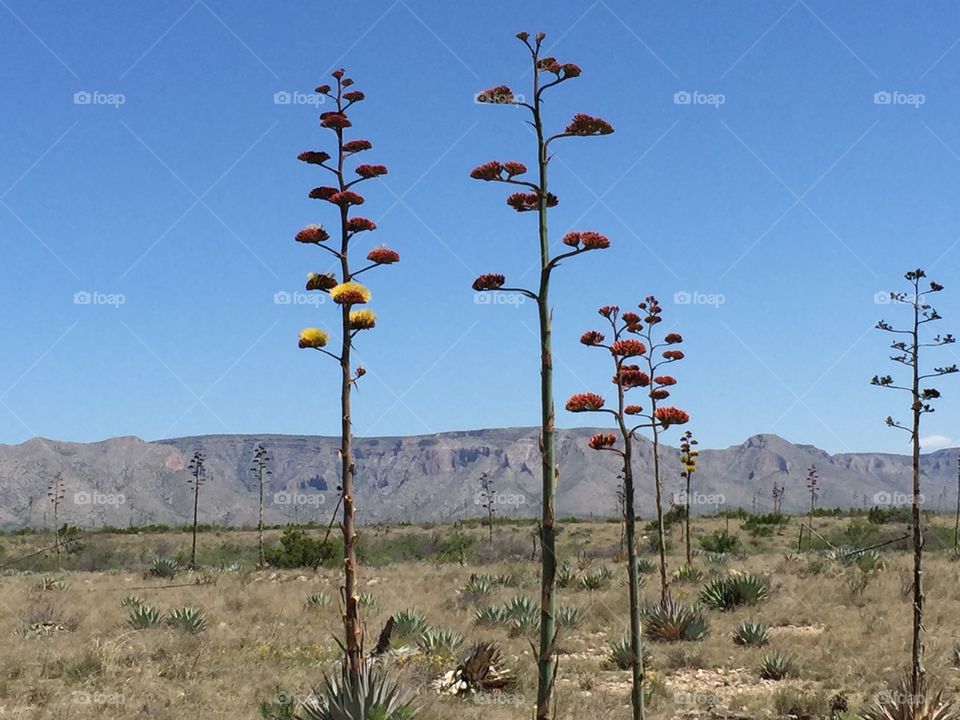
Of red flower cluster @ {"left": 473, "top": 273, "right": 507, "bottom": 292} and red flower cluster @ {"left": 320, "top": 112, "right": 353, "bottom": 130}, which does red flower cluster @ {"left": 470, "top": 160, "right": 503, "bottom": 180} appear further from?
red flower cluster @ {"left": 320, "top": 112, "right": 353, "bottom": 130}

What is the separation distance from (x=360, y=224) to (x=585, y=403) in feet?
7.94

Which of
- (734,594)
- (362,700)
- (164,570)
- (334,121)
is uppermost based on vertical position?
(334,121)

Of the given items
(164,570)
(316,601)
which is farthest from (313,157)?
(164,570)

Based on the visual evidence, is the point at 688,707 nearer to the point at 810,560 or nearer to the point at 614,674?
the point at 614,674

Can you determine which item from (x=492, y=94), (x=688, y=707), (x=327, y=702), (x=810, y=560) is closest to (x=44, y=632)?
(x=327, y=702)

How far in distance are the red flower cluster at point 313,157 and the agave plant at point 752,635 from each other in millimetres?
9572

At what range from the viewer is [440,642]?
1183 centimetres

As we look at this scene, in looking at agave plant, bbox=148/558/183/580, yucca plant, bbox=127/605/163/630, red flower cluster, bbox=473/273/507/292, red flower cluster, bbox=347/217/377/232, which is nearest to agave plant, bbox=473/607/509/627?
yucca plant, bbox=127/605/163/630

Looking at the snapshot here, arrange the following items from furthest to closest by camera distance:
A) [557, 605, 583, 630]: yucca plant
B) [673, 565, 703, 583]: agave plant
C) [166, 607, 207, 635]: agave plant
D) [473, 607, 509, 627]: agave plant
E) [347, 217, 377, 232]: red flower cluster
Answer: [673, 565, 703, 583]: agave plant
[473, 607, 509, 627]: agave plant
[557, 605, 583, 630]: yucca plant
[166, 607, 207, 635]: agave plant
[347, 217, 377, 232]: red flower cluster

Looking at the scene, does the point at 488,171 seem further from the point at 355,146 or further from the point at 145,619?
the point at 145,619

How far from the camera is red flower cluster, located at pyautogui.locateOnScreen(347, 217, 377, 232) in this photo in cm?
647

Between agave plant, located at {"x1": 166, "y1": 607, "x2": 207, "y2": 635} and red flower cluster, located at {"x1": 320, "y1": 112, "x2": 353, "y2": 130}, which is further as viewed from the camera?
agave plant, located at {"x1": 166, "y1": 607, "x2": 207, "y2": 635}

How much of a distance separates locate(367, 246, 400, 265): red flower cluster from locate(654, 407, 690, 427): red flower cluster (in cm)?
242

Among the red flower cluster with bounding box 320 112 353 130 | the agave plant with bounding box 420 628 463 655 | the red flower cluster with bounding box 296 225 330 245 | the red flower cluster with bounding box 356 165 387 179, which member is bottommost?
the agave plant with bounding box 420 628 463 655
